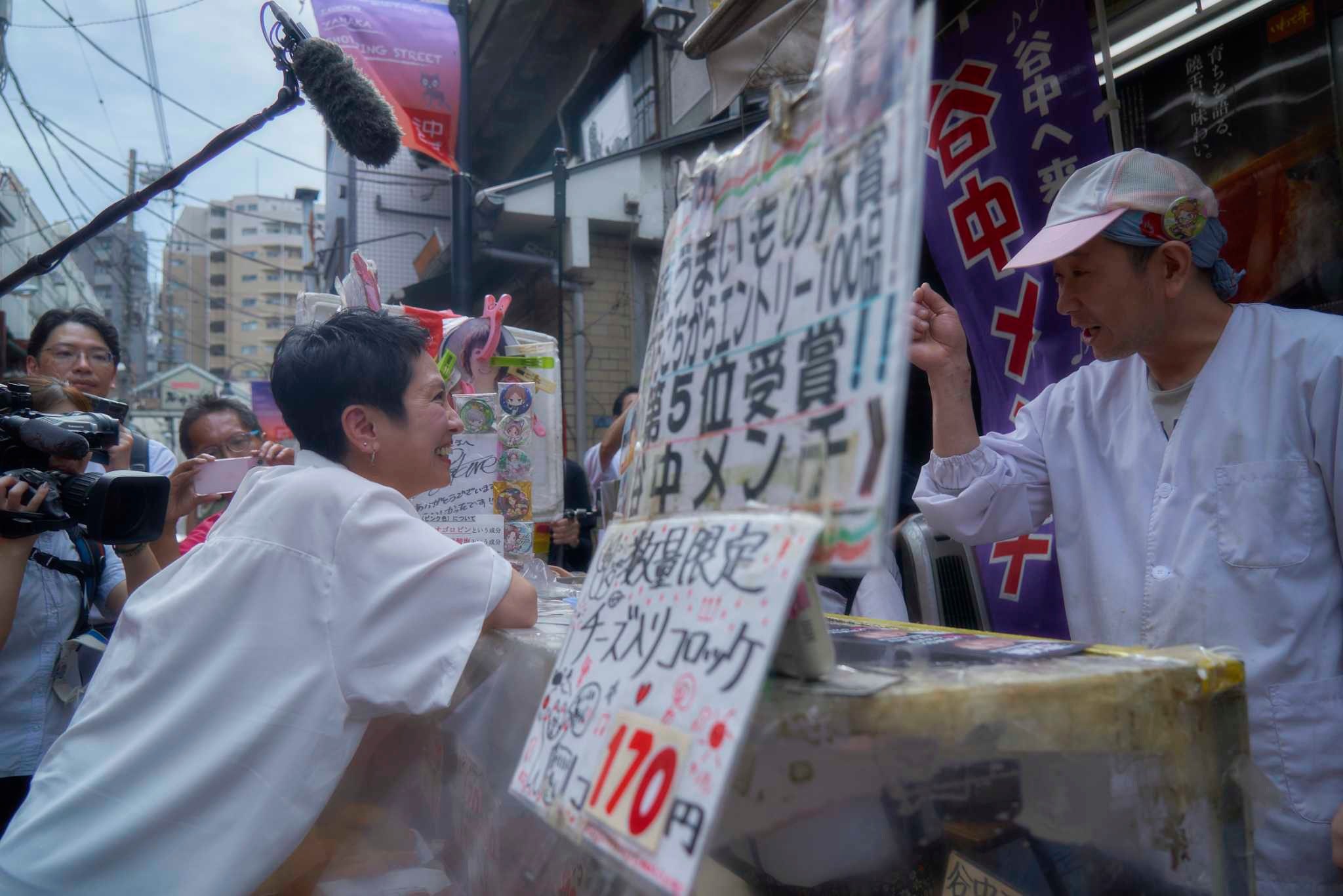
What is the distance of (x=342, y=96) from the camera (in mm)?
2318

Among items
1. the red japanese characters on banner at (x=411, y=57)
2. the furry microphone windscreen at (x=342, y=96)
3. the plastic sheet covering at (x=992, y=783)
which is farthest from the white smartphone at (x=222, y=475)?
the red japanese characters on banner at (x=411, y=57)

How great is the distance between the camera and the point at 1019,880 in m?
1.10

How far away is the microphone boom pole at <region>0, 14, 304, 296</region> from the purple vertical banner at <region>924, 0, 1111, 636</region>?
206 centimetres

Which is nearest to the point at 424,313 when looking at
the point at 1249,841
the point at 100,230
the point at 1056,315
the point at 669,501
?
the point at 100,230

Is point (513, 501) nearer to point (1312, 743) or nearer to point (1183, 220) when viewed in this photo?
point (1183, 220)

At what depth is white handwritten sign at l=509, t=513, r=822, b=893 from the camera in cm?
75

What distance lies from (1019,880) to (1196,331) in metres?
1.21

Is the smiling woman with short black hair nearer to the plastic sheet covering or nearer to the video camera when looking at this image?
the plastic sheet covering

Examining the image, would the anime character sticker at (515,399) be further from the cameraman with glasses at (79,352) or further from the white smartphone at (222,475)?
the cameraman with glasses at (79,352)

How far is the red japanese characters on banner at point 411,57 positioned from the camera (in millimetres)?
8141

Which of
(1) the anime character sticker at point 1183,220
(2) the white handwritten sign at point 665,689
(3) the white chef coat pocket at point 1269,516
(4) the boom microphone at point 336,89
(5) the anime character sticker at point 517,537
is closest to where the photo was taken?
(2) the white handwritten sign at point 665,689

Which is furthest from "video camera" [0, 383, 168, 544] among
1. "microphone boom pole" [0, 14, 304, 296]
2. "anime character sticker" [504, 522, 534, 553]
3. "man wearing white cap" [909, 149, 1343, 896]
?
"man wearing white cap" [909, 149, 1343, 896]

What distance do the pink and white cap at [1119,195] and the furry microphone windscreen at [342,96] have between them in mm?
1801

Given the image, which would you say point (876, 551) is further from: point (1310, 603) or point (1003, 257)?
point (1003, 257)
